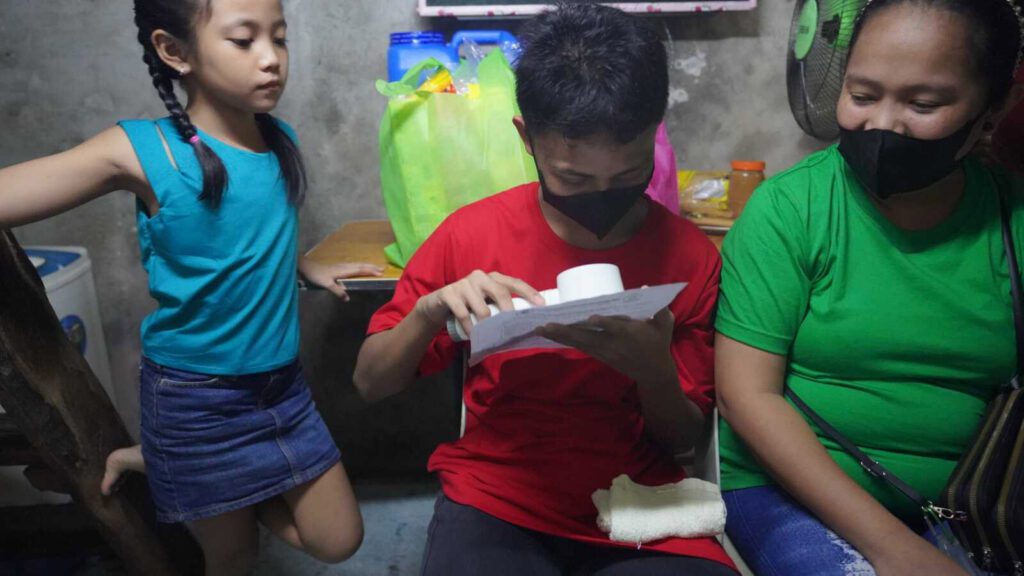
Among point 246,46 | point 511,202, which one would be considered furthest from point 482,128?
point 246,46

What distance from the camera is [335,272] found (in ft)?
5.23

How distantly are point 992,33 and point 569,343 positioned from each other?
2.50 ft

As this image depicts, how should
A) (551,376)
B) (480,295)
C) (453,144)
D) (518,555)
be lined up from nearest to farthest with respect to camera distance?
(480,295) < (518,555) < (551,376) < (453,144)

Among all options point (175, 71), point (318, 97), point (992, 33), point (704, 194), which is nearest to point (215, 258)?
point (175, 71)

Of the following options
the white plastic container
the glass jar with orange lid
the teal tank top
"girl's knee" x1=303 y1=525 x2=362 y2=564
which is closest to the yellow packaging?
the glass jar with orange lid

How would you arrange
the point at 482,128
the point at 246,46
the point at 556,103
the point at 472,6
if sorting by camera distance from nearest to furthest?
the point at 556,103 → the point at 246,46 → the point at 482,128 → the point at 472,6

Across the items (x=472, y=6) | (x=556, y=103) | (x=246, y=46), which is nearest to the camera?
(x=556, y=103)

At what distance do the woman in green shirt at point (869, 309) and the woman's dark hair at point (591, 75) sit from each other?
29cm

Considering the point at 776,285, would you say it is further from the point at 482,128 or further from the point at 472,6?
the point at 472,6

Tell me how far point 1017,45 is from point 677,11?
1.03m

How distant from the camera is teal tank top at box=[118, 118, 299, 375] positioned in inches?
50.9

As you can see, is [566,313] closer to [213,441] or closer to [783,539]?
[783,539]

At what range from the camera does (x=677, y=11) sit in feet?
6.45

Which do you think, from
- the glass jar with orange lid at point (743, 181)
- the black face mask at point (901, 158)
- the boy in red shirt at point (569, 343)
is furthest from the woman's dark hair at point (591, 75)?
the glass jar with orange lid at point (743, 181)
